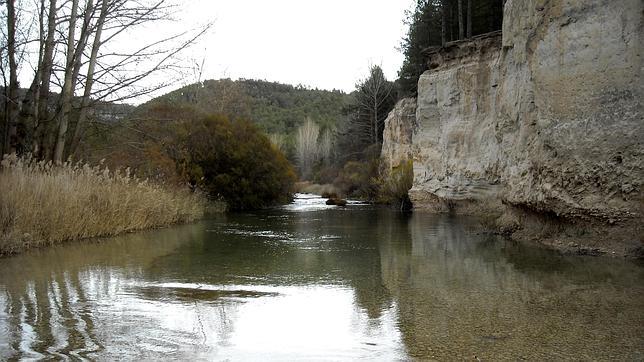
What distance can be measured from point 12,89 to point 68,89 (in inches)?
49.4

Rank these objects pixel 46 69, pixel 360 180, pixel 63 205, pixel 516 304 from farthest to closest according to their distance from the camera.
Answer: pixel 360 180
pixel 46 69
pixel 63 205
pixel 516 304

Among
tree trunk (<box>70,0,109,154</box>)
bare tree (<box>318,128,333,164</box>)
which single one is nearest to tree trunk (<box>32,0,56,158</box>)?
tree trunk (<box>70,0,109,154</box>)

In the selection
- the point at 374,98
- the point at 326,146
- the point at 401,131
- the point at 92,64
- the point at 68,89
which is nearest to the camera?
the point at 68,89

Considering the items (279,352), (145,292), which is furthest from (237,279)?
(279,352)

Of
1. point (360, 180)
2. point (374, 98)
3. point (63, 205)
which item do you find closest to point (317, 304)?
point (63, 205)

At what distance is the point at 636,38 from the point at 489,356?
7.14 m

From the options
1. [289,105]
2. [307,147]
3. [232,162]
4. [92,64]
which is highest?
[289,105]

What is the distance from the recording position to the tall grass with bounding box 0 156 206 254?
911cm

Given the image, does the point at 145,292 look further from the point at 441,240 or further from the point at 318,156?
the point at 318,156

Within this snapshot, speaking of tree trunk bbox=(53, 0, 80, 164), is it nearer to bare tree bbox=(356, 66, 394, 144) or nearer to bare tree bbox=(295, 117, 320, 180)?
bare tree bbox=(356, 66, 394, 144)

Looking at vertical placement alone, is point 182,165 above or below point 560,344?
above

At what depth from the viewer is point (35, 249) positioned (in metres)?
9.37

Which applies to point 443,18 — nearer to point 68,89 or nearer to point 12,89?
point 68,89

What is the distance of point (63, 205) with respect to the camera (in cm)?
1038
